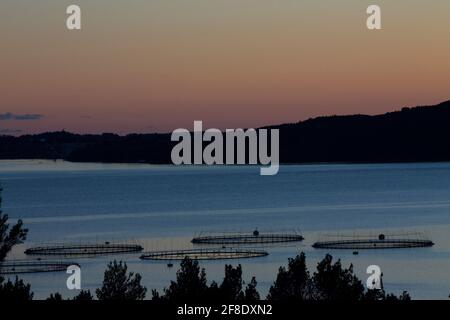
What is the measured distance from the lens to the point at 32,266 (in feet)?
221

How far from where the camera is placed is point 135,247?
79188 millimetres

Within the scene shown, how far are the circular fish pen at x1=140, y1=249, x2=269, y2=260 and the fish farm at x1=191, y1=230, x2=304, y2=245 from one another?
22.8 feet

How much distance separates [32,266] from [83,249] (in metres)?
12.6

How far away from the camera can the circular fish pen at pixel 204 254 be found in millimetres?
71188

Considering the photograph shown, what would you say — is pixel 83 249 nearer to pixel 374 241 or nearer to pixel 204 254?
pixel 204 254

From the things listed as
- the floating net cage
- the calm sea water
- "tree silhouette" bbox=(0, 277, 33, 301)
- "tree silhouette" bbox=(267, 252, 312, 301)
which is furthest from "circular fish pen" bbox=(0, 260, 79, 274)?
"tree silhouette" bbox=(0, 277, 33, 301)

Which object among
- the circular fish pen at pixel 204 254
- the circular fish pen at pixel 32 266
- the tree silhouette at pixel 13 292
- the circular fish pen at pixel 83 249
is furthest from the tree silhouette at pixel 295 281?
the circular fish pen at pixel 83 249

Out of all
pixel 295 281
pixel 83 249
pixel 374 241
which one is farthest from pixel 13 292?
pixel 374 241

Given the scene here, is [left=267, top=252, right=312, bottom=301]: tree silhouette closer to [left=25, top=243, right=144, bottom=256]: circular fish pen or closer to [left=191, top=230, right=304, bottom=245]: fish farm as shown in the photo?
[left=25, top=243, right=144, bottom=256]: circular fish pen

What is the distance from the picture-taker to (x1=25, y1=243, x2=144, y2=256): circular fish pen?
7612 cm

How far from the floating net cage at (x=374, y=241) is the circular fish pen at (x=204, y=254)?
24.3 ft

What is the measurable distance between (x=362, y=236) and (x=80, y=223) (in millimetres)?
34583
